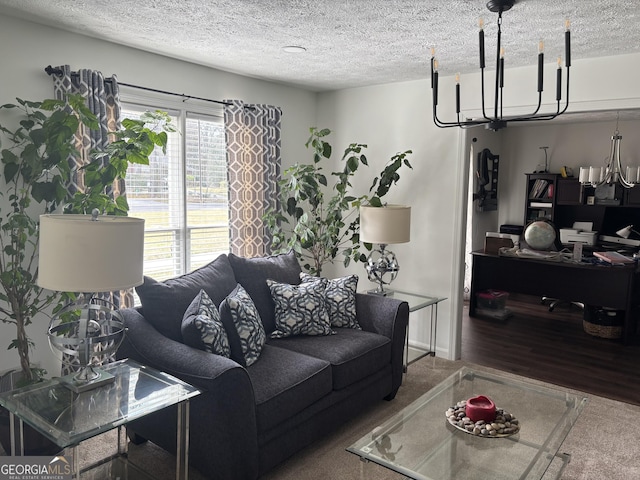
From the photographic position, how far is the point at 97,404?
2139mm

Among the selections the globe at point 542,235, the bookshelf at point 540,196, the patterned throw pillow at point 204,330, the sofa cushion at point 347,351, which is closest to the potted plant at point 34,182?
the patterned throw pillow at point 204,330

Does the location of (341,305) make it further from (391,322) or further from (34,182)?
(34,182)

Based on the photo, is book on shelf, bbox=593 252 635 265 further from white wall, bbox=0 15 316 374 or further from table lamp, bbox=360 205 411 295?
white wall, bbox=0 15 316 374

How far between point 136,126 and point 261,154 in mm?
1549

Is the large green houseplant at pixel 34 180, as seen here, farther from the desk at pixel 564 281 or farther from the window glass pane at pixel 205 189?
the desk at pixel 564 281

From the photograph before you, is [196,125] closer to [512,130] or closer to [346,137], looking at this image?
[346,137]

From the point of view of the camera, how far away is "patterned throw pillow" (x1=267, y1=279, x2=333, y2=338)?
3287mm

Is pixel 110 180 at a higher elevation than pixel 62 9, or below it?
below

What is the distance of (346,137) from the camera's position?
4.96 metres

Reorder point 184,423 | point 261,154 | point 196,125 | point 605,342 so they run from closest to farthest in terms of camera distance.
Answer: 1. point 184,423
2. point 196,125
3. point 261,154
4. point 605,342

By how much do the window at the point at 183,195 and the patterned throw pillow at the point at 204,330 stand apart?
120 centimetres

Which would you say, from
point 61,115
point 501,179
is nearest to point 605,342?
point 501,179

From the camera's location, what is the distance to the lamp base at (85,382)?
88.0 inches

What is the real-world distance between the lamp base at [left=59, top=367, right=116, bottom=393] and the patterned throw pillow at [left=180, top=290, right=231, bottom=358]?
42 cm
